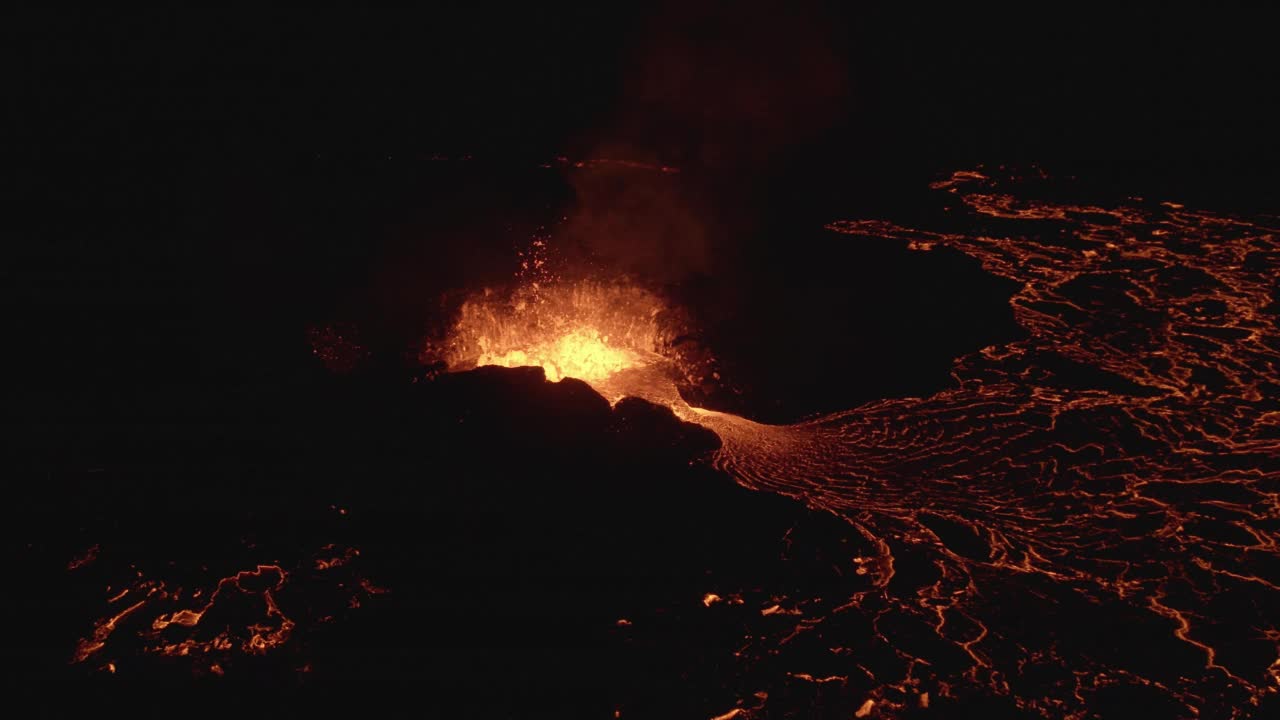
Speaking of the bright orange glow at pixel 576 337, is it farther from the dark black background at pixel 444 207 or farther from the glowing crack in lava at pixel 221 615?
the glowing crack in lava at pixel 221 615

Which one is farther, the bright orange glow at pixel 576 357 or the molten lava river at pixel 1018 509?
the bright orange glow at pixel 576 357

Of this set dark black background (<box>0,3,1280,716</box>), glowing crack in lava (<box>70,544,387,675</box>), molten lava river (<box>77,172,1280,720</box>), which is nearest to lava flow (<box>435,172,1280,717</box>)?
molten lava river (<box>77,172,1280,720</box>)

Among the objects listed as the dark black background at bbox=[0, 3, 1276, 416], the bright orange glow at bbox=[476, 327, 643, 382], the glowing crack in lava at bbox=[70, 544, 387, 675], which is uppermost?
the dark black background at bbox=[0, 3, 1276, 416]

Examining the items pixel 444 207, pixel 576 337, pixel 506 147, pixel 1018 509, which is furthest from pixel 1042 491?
pixel 506 147

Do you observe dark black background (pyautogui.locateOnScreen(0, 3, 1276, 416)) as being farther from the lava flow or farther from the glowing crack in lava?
the glowing crack in lava

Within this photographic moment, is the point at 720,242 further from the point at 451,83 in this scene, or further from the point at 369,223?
the point at 451,83

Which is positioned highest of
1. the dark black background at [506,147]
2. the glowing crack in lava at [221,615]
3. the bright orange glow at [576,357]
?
the dark black background at [506,147]

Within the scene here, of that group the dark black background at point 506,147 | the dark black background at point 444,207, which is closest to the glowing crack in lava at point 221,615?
the dark black background at point 444,207

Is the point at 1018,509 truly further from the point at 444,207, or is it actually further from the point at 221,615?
the point at 444,207

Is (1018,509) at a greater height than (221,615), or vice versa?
(1018,509)
